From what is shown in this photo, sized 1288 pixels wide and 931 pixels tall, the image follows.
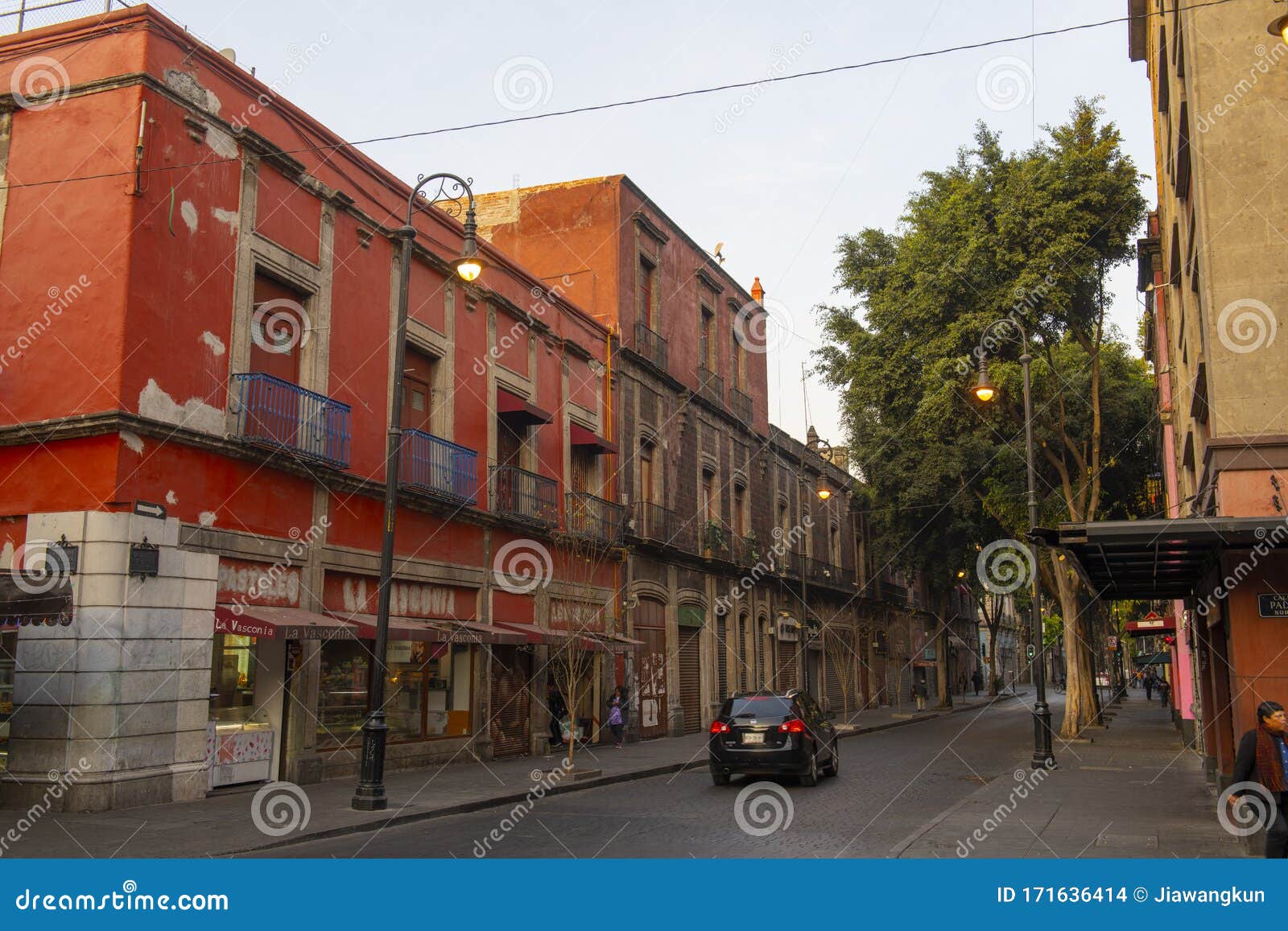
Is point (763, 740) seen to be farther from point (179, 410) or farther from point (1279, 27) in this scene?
point (1279, 27)

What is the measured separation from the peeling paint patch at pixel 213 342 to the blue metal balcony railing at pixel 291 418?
1.40 feet

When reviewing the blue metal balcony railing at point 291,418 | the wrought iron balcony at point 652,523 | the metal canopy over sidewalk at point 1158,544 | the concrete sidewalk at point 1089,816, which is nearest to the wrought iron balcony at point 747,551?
the wrought iron balcony at point 652,523

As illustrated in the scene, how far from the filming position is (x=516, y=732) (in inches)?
876

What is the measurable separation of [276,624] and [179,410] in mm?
3098

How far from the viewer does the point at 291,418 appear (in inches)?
629

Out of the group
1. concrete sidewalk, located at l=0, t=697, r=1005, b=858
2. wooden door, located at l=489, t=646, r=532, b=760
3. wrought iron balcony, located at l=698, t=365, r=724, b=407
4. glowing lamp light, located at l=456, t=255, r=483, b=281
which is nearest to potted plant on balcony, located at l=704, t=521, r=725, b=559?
wrought iron balcony, located at l=698, t=365, r=724, b=407

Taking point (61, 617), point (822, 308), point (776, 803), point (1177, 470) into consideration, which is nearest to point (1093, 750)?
point (1177, 470)

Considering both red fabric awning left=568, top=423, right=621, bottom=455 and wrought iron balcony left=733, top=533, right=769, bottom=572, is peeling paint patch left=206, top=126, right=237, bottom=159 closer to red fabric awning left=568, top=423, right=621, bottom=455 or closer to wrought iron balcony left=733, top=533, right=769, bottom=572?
red fabric awning left=568, top=423, right=621, bottom=455

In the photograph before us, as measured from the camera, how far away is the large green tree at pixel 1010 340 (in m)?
25.0

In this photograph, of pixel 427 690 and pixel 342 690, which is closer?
pixel 342 690

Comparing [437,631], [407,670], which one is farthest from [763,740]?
[407,670]

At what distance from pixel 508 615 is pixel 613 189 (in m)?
12.6

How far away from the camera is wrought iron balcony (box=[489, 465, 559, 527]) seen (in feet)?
72.4

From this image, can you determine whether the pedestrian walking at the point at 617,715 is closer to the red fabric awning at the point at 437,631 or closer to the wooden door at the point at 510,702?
Answer: the wooden door at the point at 510,702
